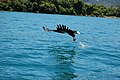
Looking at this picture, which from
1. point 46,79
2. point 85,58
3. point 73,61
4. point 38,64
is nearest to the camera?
point 46,79

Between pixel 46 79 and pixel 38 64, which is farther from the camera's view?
pixel 38 64

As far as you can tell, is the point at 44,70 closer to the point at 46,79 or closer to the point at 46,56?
the point at 46,79

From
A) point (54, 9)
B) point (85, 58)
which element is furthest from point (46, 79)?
point (54, 9)

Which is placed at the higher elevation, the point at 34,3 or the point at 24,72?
the point at 24,72

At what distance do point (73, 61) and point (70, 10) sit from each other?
17377cm

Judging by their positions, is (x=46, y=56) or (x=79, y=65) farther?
(x=46, y=56)

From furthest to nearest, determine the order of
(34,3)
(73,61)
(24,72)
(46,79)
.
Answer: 1. (34,3)
2. (73,61)
3. (24,72)
4. (46,79)

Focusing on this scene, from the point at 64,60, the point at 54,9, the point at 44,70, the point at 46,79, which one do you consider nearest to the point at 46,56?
the point at 64,60

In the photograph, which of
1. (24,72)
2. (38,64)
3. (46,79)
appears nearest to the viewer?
(46,79)

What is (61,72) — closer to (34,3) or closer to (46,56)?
(46,56)

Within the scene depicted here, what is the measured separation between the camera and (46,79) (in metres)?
19.5

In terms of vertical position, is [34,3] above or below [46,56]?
below

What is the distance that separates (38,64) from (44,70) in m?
2.04

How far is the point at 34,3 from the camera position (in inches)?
7392
